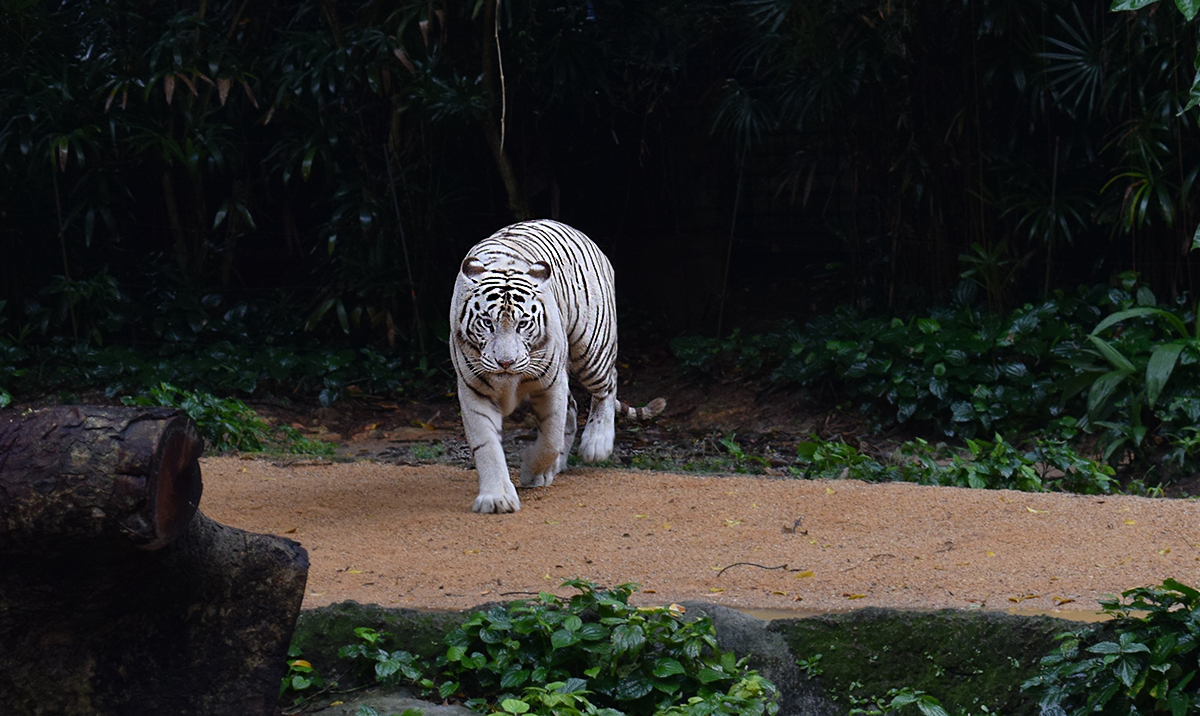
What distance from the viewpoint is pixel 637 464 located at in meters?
5.65

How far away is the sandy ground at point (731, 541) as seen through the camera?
10.3 ft

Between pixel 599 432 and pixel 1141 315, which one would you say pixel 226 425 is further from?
pixel 1141 315

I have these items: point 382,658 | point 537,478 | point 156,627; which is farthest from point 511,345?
point 156,627

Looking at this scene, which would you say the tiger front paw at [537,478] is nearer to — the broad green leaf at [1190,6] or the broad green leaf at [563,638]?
the broad green leaf at [563,638]

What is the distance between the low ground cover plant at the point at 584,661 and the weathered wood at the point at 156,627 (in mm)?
281

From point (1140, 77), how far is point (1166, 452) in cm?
235

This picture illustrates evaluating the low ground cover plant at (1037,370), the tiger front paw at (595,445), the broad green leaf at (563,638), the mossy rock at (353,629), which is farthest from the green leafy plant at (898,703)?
the low ground cover plant at (1037,370)

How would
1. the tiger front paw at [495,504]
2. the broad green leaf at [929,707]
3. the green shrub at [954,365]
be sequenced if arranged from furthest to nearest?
the green shrub at [954,365], the tiger front paw at [495,504], the broad green leaf at [929,707]

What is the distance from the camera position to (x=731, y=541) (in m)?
3.74

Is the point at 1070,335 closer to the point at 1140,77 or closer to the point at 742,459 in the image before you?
the point at 1140,77

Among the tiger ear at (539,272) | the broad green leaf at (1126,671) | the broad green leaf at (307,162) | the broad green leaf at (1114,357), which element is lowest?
the broad green leaf at (1114,357)

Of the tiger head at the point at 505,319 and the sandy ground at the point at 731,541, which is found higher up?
the tiger head at the point at 505,319

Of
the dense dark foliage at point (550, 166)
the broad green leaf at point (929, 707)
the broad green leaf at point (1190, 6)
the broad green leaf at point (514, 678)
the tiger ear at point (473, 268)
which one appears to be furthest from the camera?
the dense dark foliage at point (550, 166)

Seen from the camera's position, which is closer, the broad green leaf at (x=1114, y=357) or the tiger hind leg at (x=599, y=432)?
the tiger hind leg at (x=599, y=432)
